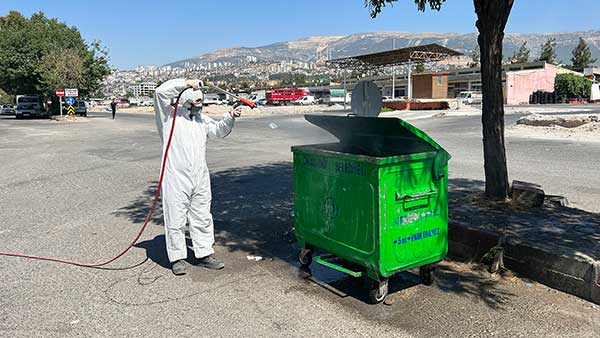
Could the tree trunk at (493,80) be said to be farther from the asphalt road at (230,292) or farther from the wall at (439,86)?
the wall at (439,86)

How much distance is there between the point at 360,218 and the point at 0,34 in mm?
52557

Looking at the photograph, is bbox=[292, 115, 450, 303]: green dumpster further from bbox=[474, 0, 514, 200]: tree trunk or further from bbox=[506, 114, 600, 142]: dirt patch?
bbox=[506, 114, 600, 142]: dirt patch

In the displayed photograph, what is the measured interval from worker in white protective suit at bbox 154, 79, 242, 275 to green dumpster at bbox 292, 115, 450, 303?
3.13 ft

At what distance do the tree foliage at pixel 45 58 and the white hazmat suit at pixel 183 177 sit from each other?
39.7 meters

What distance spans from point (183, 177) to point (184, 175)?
2 cm

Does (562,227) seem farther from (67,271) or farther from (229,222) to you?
(67,271)

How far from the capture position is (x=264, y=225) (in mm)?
6527

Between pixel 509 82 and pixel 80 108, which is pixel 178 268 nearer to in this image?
pixel 80 108

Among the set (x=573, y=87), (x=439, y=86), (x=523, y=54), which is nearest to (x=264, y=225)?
(x=439, y=86)

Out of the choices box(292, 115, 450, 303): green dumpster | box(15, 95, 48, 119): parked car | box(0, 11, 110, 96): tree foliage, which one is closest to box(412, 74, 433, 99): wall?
box(0, 11, 110, 96): tree foliage

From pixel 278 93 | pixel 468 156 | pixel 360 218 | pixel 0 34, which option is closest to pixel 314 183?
pixel 360 218

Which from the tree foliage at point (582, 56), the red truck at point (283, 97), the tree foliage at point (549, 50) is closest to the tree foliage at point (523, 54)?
the tree foliage at point (549, 50)

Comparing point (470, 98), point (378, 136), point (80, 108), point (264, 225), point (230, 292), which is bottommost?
point (230, 292)

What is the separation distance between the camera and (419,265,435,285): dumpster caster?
435cm
